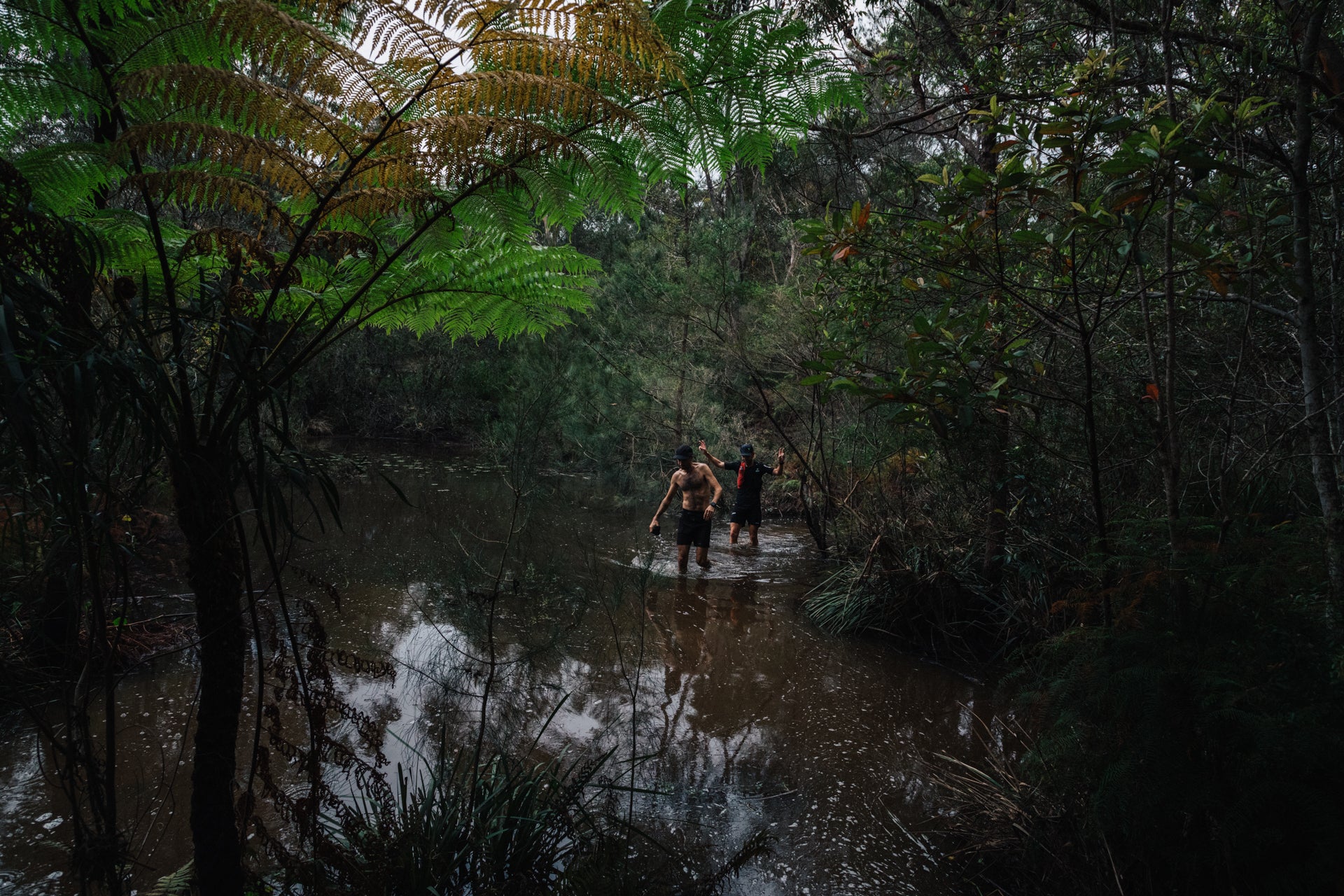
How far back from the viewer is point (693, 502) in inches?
340

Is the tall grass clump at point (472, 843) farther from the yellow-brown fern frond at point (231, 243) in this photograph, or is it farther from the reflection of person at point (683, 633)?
the reflection of person at point (683, 633)

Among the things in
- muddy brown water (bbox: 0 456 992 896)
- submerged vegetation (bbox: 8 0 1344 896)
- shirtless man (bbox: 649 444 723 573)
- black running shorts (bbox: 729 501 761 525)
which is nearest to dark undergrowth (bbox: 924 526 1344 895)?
submerged vegetation (bbox: 8 0 1344 896)

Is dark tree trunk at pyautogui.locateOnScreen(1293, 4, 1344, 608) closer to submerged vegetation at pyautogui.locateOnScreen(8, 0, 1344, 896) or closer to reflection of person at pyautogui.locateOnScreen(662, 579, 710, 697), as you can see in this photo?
submerged vegetation at pyautogui.locateOnScreen(8, 0, 1344, 896)

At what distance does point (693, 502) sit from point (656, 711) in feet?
12.8

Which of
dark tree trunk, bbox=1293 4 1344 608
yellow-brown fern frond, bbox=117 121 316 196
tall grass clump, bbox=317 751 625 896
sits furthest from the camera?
dark tree trunk, bbox=1293 4 1344 608

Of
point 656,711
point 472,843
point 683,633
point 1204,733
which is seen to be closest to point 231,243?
point 472,843

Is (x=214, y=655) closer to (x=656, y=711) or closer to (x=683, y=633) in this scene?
(x=656, y=711)

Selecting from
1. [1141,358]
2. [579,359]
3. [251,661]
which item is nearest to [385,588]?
[251,661]

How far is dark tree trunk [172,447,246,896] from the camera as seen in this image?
213 cm

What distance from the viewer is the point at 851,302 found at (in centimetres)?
554

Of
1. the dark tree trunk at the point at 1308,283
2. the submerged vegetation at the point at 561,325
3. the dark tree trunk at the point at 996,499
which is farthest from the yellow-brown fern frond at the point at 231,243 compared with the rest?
the dark tree trunk at the point at 996,499

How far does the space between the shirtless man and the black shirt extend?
100 centimetres

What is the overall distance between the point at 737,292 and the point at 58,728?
35.3 feet

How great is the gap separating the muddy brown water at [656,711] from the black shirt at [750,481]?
6.27 ft
